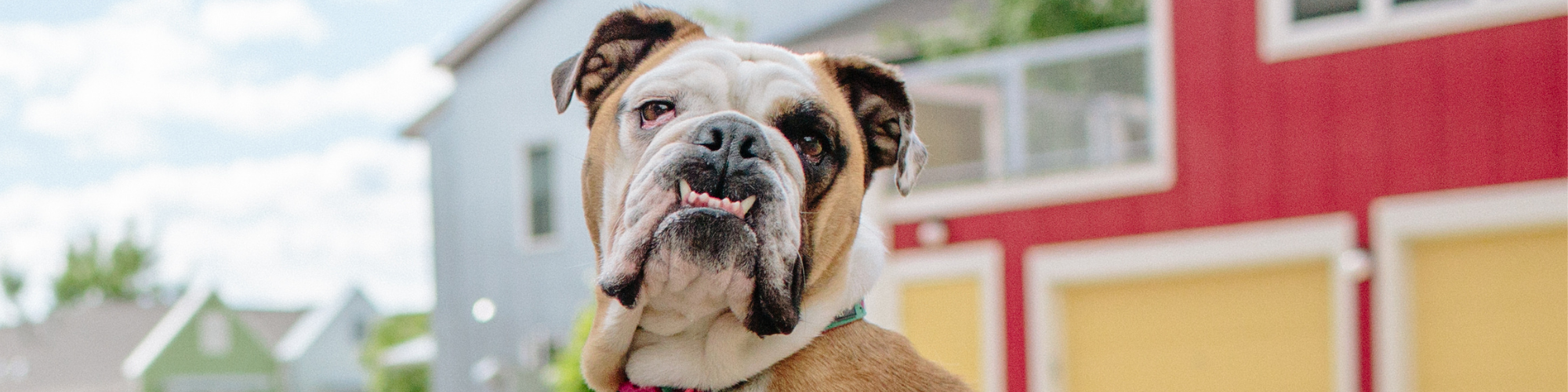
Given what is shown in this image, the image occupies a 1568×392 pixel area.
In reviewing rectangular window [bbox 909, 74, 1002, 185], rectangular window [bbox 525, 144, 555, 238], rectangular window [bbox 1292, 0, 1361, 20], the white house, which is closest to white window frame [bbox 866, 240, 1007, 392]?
rectangular window [bbox 909, 74, 1002, 185]

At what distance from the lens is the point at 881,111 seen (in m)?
1.95

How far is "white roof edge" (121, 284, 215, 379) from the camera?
44.2 m

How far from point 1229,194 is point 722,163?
277 inches

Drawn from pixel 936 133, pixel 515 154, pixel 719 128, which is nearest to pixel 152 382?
pixel 515 154

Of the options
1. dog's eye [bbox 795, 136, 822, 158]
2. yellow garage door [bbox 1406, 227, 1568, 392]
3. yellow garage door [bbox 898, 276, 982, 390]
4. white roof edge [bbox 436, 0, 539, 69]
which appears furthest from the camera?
white roof edge [bbox 436, 0, 539, 69]

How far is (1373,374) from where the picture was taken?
7297mm

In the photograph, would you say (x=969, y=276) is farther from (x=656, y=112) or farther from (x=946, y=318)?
(x=656, y=112)

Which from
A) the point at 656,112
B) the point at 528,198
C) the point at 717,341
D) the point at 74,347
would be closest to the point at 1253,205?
the point at 717,341

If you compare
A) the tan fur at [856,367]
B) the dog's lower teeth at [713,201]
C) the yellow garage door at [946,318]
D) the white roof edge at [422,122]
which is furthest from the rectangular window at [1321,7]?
the white roof edge at [422,122]

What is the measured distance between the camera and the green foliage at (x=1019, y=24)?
33.4 ft

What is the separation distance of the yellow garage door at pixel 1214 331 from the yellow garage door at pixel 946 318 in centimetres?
94

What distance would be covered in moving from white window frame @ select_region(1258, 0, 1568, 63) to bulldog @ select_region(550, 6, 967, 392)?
18.7ft

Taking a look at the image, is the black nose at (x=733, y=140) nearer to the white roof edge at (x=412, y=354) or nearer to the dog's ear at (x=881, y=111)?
the dog's ear at (x=881, y=111)

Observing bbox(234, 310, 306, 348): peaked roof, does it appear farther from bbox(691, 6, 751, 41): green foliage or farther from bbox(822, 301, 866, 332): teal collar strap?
bbox(822, 301, 866, 332): teal collar strap
